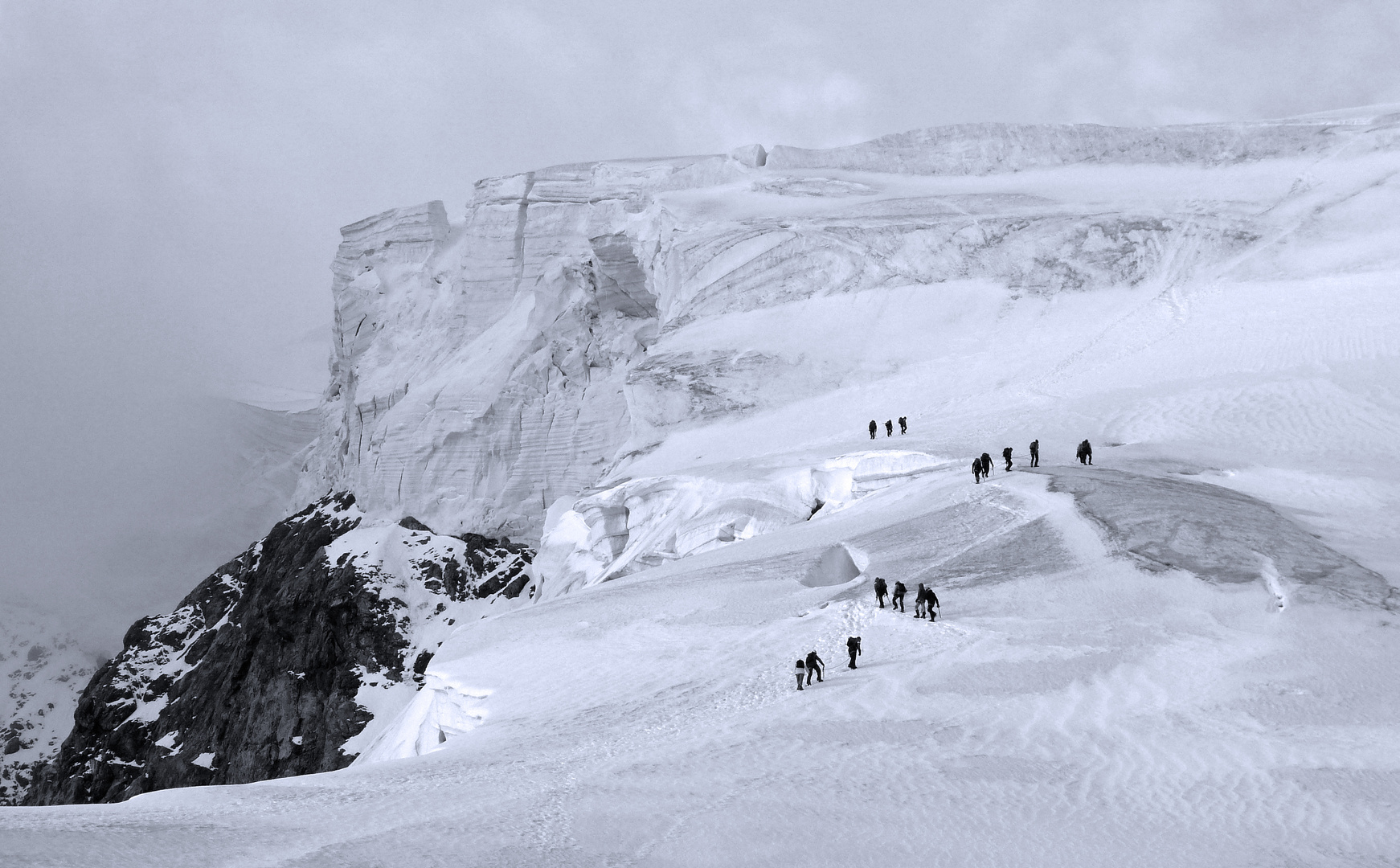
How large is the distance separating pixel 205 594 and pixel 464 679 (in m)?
49.7

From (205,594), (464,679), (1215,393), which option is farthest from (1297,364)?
(205,594)

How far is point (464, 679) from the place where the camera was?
19656 millimetres

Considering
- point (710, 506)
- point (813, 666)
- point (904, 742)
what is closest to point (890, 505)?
point (710, 506)

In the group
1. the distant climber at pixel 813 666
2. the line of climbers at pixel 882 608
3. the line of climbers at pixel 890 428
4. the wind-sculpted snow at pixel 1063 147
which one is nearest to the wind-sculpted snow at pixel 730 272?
the wind-sculpted snow at pixel 1063 147

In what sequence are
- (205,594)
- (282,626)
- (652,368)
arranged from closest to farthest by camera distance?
(652,368) → (282,626) → (205,594)

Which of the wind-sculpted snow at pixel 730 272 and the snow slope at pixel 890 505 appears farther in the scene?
the wind-sculpted snow at pixel 730 272

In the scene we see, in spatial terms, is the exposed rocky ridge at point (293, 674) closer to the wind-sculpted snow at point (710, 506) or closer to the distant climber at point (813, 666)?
the wind-sculpted snow at point (710, 506)

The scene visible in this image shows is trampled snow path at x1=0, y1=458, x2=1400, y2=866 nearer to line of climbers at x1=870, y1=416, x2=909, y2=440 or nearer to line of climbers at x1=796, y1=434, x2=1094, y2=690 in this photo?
line of climbers at x1=796, y1=434, x2=1094, y2=690

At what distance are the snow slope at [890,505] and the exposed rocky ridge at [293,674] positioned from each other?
316cm

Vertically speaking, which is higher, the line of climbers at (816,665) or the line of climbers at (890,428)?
the line of climbers at (890,428)

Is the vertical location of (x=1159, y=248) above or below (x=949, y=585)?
above

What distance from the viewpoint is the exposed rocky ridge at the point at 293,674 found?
48438 millimetres

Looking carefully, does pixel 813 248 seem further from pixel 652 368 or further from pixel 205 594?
pixel 205 594

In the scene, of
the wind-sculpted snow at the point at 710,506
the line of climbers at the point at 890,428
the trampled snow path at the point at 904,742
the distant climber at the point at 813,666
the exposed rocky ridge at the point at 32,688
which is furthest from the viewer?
the exposed rocky ridge at the point at 32,688
